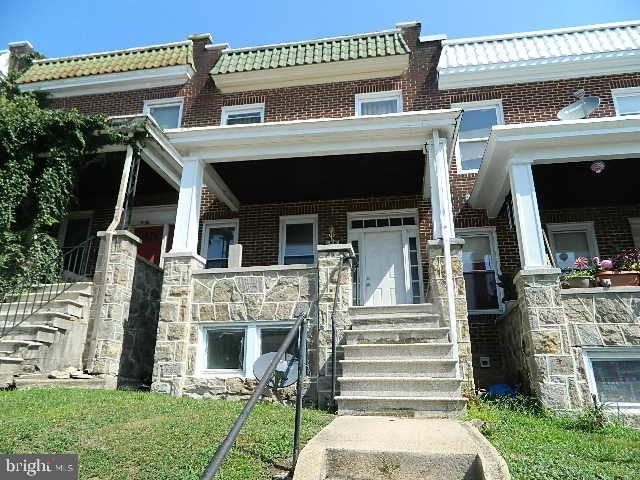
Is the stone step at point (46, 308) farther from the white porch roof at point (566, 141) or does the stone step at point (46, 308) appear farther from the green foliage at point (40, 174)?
the white porch roof at point (566, 141)

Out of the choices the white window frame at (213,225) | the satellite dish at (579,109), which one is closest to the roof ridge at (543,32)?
the satellite dish at (579,109)

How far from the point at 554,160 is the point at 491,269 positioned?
2809 millimetres

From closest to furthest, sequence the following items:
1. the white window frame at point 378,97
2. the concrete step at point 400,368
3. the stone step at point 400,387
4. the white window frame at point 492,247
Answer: the stone step at point 400,387 < the concrete step at point 400,368 < the white window frame at point 492,247 < the white window frame at point 378,97

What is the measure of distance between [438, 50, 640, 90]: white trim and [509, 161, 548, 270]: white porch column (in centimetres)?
427

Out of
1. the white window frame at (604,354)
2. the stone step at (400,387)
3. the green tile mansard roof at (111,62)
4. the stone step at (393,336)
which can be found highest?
the green tile mansard roof at (111,62)

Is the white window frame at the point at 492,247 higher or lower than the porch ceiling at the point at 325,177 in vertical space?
lower

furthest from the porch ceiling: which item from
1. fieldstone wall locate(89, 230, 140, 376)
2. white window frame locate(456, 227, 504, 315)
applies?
fieldstone wall locate(89, 230, 140, 376)

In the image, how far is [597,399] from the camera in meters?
5.80

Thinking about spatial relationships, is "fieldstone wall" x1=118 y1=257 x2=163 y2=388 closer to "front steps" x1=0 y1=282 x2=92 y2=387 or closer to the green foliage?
"front steps" x1=0 y1=282 x2=92 y2=387

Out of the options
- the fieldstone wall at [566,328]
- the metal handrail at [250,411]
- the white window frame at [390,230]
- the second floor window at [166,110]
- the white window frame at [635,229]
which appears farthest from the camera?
the second floor window at [166,110]

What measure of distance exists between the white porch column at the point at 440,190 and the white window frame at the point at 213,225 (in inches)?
186

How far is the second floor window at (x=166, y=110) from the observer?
11.6 metres

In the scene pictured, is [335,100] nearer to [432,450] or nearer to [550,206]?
[550,206]

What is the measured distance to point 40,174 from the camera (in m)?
8.85
